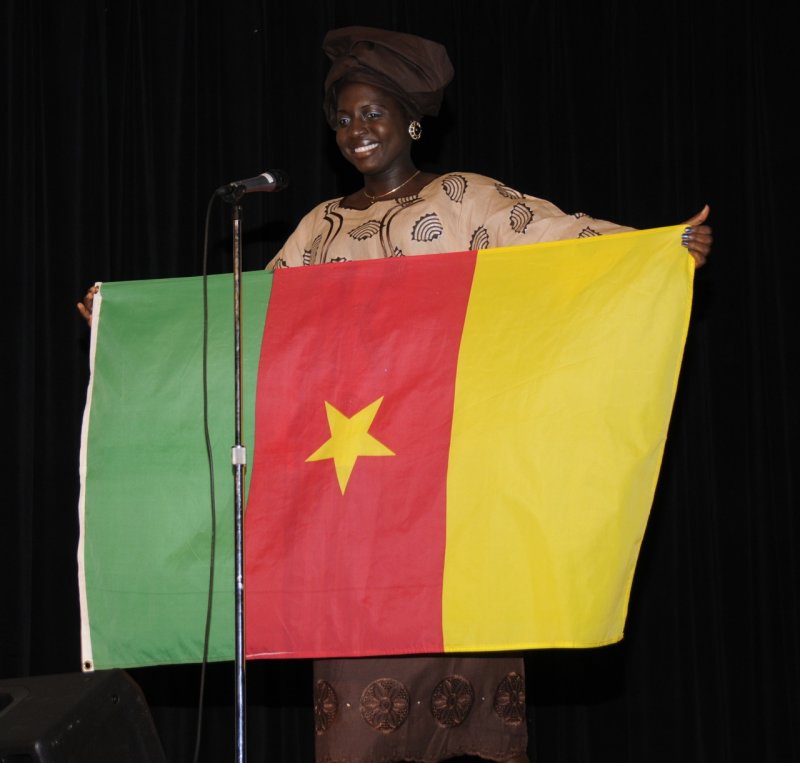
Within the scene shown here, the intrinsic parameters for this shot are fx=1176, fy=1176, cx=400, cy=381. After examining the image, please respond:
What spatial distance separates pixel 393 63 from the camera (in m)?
2.77

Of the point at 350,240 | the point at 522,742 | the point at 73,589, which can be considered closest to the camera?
the point at 522,742

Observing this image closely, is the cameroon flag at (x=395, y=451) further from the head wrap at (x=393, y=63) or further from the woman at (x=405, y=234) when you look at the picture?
the head wrap at (x=393, y=63)

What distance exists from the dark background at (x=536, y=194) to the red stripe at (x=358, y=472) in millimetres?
1364

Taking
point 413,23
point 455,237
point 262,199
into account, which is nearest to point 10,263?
point 262,199

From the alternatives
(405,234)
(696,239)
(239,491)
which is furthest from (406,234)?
(239,491)

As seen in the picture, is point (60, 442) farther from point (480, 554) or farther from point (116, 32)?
point (480, 554)

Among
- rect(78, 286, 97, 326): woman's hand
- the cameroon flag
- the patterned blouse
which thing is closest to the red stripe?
the cameroon flag

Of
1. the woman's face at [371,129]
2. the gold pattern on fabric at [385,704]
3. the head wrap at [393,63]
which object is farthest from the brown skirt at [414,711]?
the head wrap at [393,63]

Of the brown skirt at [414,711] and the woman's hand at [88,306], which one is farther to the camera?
the woman's hand at [88,306]

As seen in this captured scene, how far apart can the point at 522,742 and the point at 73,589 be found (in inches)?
70.5

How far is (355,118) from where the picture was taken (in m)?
2.80

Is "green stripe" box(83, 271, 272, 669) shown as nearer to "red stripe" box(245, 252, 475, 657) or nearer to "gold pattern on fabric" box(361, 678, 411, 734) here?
"red stripe" box(245, 252, 475, 657)

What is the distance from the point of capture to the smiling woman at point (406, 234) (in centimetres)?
253

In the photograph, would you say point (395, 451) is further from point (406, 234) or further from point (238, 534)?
point (406, 234)
